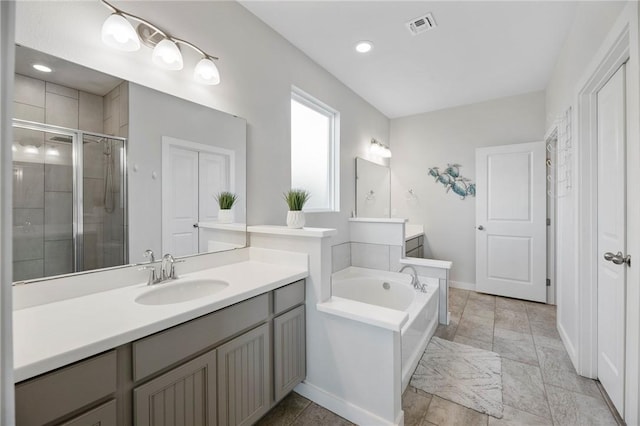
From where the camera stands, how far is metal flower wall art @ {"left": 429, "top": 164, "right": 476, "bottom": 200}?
3.88m

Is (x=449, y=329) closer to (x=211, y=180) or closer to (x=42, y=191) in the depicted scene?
(x=211, y=180)

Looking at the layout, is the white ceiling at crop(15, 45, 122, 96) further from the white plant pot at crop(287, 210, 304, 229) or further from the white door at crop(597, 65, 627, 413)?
the white door at crop(597, 65, 627, 413)

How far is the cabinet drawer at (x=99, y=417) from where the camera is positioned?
0.81 metres

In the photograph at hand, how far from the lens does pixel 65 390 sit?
0.78m

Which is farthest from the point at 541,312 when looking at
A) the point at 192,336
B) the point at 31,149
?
the point at 31,149

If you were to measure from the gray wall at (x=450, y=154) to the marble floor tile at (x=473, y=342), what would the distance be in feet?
5.38

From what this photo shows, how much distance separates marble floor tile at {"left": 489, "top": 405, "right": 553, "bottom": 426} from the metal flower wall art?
284cm

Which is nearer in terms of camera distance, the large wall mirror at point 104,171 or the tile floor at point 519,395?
the large wall mirror at point 104,171

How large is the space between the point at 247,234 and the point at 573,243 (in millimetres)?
2424

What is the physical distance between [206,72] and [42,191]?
3.40 feet

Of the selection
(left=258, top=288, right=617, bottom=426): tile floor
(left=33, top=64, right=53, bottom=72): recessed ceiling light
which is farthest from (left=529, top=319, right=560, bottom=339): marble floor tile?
(left=33, top=64, right=53, bottom=72): recessed ceiling light

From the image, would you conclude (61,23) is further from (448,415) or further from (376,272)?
(376,272)

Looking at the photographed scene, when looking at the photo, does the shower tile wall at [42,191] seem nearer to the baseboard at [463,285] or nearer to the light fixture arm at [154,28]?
the light fixture arm at [154,28]

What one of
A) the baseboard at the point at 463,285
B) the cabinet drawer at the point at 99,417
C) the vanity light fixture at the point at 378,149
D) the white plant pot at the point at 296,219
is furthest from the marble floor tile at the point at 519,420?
the vanity light fixture at the point at 378,149
